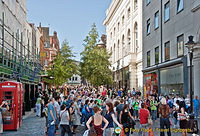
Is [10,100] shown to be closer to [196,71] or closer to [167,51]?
[196,71]

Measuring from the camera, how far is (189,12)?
67.7ft

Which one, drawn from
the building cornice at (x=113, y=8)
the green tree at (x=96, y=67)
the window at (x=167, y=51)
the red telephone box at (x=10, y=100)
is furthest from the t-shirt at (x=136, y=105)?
the building cornice at (x=113, y=8)

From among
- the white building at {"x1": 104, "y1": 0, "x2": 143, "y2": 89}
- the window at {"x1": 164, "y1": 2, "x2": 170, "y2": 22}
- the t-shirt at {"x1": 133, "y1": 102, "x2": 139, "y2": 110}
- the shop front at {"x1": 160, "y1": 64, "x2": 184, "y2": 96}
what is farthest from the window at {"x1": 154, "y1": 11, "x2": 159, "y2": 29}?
the t-shirt at {"x1": 133, "y1": 102, "x2": 139, "y2": 110}

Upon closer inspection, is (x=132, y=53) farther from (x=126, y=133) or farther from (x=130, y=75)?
(x=126, y=133)

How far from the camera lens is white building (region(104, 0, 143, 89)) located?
35.1m

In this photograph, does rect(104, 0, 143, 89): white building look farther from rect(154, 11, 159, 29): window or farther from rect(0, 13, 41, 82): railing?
rect(0, 13, 41, 82): railing

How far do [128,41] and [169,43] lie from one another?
16.9 m

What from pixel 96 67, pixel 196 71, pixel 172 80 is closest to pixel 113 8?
pixel 96 67

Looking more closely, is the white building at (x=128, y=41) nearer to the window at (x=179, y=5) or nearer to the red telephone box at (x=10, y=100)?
the window at (x=179, y=5)

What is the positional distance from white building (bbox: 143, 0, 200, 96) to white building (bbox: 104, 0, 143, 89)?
287cm

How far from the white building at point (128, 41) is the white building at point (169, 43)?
287cm

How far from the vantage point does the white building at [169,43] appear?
67.0 ft

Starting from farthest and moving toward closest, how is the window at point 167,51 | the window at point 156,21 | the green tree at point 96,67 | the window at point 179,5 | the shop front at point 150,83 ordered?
the green tree at point 96,67
the shop front at point 150,83
the window at point 156,21
the window at point 167,51
the window at point 179,5

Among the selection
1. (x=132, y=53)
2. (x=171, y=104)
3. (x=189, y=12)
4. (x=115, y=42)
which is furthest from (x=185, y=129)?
(x=115, y=42)
